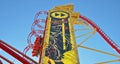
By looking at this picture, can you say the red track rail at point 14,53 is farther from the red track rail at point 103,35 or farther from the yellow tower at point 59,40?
the red track rail at point 103,35

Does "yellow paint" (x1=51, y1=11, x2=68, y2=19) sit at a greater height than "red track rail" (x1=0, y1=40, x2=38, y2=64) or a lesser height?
greater

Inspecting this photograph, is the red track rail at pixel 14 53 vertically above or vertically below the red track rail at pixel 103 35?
below

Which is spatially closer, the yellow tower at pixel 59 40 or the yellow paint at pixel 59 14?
the yellow tower at pixel 59 40

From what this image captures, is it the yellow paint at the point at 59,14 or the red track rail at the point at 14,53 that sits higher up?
the yellow paint at the point at 59,14

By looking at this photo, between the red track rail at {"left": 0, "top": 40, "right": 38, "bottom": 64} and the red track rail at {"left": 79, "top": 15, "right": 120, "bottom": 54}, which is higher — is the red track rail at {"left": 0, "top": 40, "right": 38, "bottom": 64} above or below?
below

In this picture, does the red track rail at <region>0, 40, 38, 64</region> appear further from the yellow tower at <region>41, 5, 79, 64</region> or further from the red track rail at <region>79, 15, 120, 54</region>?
the red track rail at <region>79, 15, 120, 54</region>

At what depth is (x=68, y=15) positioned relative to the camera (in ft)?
57.1

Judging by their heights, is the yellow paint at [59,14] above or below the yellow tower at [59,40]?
above

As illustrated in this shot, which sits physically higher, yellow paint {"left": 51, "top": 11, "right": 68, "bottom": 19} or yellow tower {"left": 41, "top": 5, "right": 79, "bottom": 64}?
yellow paint {"left": 51, "top": 11, "right": 68, "bottom": 19}

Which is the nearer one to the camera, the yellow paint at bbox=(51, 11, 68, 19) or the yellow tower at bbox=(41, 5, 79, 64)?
the yellow tower at bbox=(41, 5, 79, 64)

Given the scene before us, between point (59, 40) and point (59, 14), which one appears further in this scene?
point (59, 14)

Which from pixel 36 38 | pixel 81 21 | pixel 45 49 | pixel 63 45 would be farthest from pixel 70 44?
pixel 81 21

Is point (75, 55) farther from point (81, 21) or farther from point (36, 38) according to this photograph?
point (81, 21)

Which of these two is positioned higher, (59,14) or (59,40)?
(59,14)
